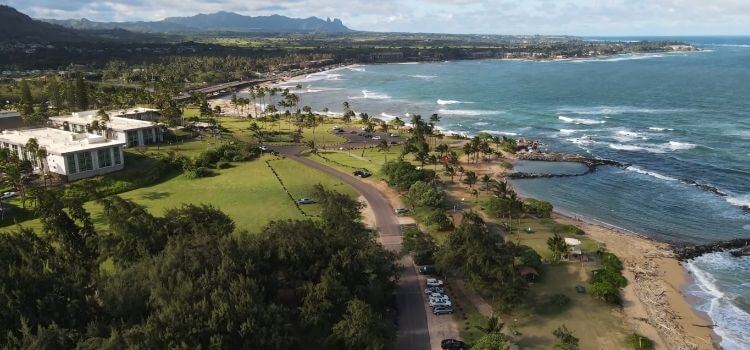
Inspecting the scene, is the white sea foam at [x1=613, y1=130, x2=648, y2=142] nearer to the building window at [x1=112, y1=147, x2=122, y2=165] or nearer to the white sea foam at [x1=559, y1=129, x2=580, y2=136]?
the white sea foam at [x1=559, y1=129, x2=580, y2=136]


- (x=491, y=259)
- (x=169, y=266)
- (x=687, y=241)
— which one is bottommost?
(x=687, y=241)

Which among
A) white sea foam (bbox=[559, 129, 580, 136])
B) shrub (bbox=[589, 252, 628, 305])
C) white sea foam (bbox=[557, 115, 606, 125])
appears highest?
white sea foam (bbox=[557, 115, 606, 125])

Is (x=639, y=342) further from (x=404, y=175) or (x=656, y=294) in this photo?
(x=404, y=175)

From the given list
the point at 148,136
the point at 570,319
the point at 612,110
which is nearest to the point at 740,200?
the point at 570,319

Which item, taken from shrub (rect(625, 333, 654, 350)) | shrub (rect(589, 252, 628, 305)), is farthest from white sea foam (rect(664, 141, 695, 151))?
shrub (rect(625, 333, 654, 350))

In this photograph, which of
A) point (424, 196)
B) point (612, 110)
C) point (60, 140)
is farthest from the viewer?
point (612, 110)

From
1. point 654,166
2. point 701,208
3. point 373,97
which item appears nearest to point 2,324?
point 701,208

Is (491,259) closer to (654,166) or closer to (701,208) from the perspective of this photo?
(701,208)
